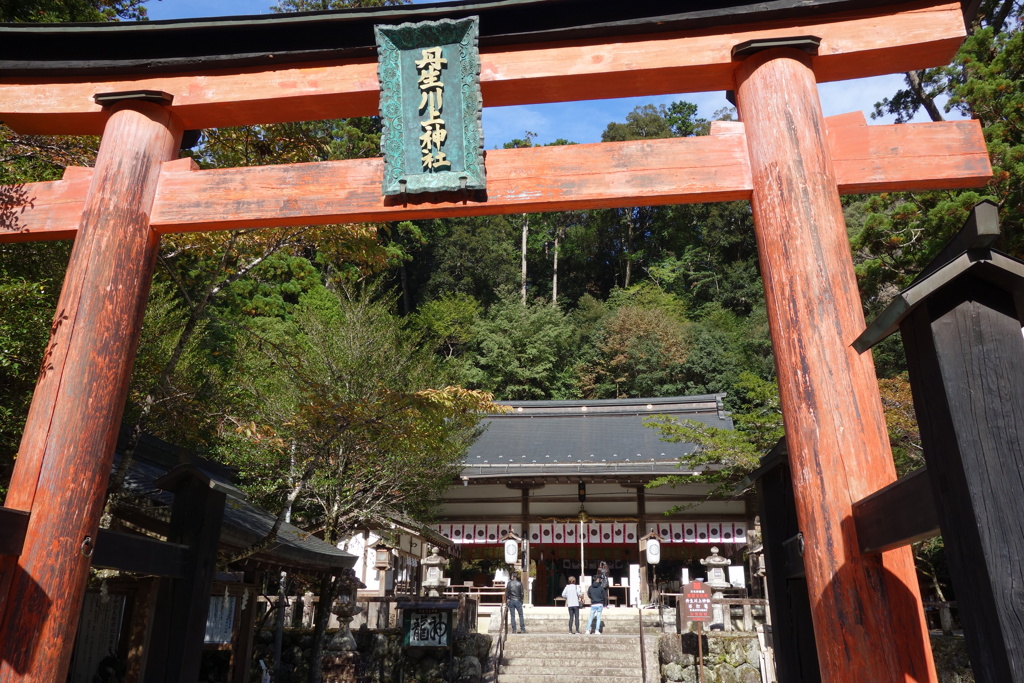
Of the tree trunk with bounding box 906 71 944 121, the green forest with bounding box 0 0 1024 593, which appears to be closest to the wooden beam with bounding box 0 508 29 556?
the green forest with bounding box 0 0 1024 593

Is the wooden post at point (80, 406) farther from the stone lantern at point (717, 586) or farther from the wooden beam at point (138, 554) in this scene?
the stone lantern at point (717, 586)

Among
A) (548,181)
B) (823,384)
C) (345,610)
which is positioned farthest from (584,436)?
(823,384)

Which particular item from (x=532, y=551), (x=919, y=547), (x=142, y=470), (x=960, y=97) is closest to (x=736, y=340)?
(x=532, y=551)

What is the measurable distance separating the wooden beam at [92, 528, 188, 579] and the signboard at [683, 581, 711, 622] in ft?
25.6

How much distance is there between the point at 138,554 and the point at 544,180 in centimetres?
305

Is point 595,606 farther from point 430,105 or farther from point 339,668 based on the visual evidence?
point 430,105

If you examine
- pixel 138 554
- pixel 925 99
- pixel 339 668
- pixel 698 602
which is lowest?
pixel 339 668

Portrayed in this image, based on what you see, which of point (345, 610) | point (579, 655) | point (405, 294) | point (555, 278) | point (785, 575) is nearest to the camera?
point (785, 575)

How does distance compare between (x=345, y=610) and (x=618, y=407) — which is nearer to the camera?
(x=345, y=610)

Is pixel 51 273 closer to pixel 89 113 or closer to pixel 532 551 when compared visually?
pixel 89 113

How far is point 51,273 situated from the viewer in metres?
6.82

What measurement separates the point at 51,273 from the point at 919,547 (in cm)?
1455

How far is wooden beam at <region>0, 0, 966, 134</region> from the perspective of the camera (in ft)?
12.4

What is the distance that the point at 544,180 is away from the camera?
149 inches
